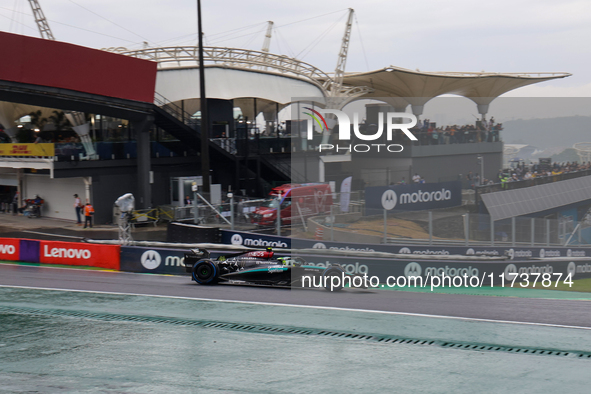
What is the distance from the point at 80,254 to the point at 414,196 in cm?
1226

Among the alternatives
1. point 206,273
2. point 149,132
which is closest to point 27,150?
point 149,132

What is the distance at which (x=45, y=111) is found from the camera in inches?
1355

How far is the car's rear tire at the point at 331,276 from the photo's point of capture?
13289 millimetres

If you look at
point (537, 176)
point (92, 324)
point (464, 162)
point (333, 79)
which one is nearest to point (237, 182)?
point (464, 162)

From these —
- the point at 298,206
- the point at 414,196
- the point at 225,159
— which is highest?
the point at 225,159

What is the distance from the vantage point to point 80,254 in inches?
Answer: 729

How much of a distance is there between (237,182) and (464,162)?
41.4 feet

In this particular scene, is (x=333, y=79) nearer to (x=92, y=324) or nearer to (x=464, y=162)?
(x=464, y=162)

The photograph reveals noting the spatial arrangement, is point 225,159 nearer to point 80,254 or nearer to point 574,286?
point 80,254

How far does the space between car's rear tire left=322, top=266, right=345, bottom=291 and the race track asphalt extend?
0.26 m

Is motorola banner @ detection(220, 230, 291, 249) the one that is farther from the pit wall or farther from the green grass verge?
the green grass verge

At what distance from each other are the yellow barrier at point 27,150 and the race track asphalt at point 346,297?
40.5ft

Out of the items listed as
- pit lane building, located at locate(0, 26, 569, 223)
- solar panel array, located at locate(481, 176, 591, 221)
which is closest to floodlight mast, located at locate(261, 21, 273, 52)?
pit lane building, located at locate(0, 26, 569, 223)

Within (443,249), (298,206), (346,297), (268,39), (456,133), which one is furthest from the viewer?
(268,39)
